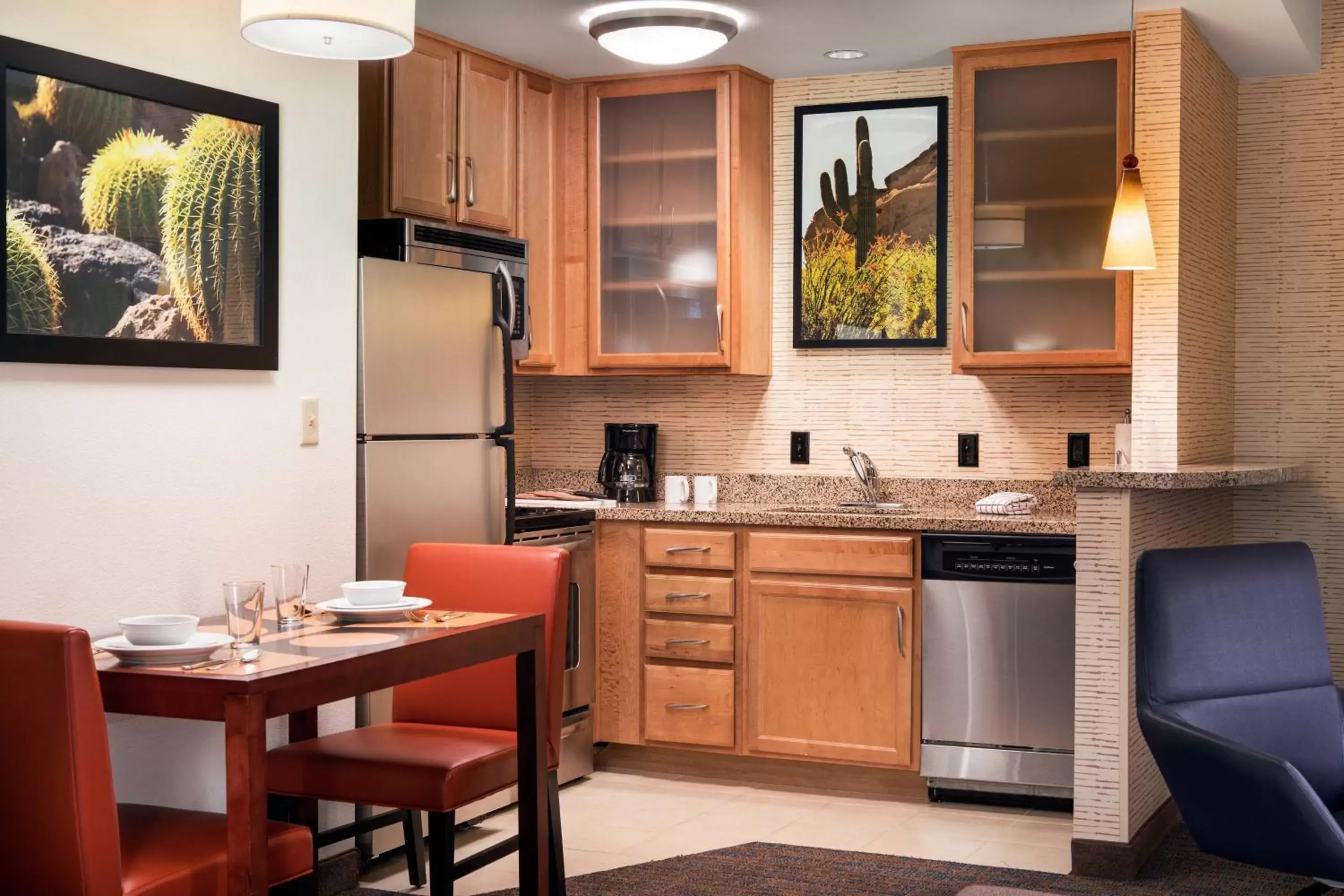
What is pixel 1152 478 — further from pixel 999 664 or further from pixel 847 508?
pixel 847 508

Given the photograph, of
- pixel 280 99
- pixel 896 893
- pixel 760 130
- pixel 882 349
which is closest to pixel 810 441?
pixel 882 349

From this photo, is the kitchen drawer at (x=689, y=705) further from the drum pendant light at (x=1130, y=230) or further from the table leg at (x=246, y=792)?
the table leg at (x=246, y=792)

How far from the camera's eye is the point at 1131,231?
3959 millimetres

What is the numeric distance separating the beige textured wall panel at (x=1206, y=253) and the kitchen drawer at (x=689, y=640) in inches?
60.7

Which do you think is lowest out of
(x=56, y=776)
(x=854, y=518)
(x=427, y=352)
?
(x=56, y=776)

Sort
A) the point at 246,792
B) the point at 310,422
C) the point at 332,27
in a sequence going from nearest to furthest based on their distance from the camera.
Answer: the point at 246,792, the point at 332,27, the point at 310,422

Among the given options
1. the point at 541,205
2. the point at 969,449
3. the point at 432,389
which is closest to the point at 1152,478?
the point at 969,449

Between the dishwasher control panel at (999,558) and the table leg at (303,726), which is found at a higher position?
the dishwasher control panel at (999,558)

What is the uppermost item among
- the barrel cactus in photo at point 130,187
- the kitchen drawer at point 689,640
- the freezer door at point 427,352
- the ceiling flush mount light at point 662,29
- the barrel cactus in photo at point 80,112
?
the ceiling flush mount light at point 662,29

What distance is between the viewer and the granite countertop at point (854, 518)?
4.36m

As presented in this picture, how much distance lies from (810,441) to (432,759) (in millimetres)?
2600

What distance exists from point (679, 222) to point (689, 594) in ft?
4.32

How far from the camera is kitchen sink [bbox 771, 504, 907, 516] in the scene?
4.80 meters

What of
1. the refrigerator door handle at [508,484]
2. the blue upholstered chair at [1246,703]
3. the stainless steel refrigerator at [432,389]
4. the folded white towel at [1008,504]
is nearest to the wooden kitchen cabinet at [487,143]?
the stainless steel refrigerator at [432,389]
